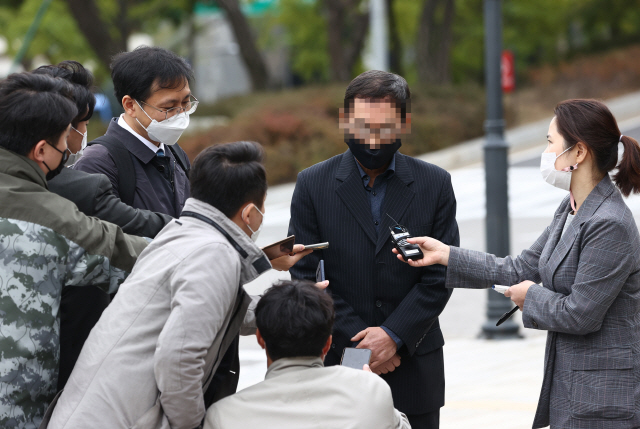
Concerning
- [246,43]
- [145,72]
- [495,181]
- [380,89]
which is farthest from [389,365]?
[246,43]

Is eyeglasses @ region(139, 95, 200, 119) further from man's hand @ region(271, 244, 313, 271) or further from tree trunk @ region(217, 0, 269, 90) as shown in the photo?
tree trunk @ region(217, 0, 269, 90)

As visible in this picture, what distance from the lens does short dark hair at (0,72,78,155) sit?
2.55 metres

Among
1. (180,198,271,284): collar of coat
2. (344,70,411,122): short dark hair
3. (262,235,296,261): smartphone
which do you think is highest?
(344,70,411,122): short dark hair

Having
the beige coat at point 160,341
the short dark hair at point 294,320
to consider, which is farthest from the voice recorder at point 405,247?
the beige coat at point 160,341

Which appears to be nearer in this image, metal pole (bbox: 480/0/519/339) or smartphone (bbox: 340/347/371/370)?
smartphone (bbox: 340/347/371/370)

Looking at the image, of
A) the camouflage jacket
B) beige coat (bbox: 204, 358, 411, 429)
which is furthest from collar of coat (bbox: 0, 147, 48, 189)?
beige coat (bbox: 204, 358, 411, 429)

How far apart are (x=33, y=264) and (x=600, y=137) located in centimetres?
203

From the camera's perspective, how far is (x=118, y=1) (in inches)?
913

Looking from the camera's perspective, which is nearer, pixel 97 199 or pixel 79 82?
pixel 97 199

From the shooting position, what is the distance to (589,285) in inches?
111

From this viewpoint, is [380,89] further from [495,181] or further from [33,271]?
[495,181]

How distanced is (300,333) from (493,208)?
5.56 meters

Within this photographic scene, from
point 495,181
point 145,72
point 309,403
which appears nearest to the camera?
point 309,403

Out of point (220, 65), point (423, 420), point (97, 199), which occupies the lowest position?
point (220, 65)
